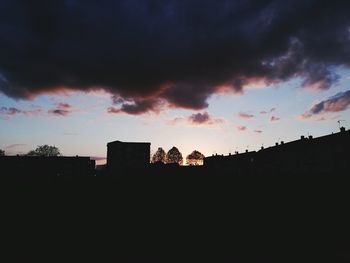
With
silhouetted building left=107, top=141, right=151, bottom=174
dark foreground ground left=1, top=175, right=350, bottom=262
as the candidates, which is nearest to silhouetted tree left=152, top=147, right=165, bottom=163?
→ silhouetted building left=107, top=141, right=151, bottom=174

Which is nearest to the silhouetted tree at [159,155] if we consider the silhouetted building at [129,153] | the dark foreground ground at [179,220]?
the silhouetted building at [129,153]

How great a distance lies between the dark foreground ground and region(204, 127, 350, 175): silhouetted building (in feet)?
39.0

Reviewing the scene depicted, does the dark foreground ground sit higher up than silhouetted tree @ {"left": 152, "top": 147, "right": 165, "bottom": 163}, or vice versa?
silhouetted tree @ {"left": 152, "top": 147, "right": 165, "bottom": 163}

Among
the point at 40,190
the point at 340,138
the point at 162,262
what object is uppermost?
the point at 340,138

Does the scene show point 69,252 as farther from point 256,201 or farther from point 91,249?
point 256,201

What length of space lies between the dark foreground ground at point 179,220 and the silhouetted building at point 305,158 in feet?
39.0

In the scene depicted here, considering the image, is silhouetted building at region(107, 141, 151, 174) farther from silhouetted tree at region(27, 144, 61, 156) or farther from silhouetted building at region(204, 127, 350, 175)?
silhouetted tree at region(27, 144, 61, 156)

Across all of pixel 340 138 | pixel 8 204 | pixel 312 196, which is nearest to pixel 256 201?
pixel 312 196

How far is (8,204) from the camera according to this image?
6.04m

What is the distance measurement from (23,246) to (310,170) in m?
24.9

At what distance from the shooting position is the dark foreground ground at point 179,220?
17.5 ft

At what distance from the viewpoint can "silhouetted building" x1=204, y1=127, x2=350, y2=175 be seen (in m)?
21.4

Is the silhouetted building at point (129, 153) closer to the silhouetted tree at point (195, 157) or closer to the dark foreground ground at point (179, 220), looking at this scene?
the dark foreground ground at point (179, 220)

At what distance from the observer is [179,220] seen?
6.61m
